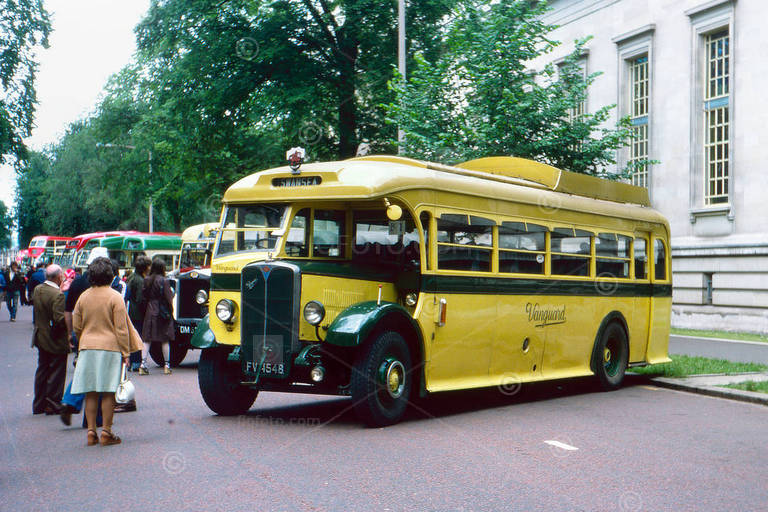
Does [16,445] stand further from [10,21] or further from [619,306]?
[10,21]

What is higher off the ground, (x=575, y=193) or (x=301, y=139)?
(x=301, y=139)

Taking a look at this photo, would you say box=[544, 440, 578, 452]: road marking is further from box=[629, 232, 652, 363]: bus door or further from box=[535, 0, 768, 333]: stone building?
box=[535, 0, 768, 333]: stone building

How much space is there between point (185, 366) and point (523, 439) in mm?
9240

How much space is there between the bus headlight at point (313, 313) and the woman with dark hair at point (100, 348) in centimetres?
164

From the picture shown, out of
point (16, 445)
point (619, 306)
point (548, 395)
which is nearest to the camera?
point (16, 445)

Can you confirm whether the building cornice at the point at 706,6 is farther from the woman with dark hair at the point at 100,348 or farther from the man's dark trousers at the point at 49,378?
the woman with dark hair at the point at 100,348

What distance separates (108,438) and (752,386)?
28.4 feet

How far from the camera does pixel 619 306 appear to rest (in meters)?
13.7

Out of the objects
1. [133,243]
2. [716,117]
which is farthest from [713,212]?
[133,243]

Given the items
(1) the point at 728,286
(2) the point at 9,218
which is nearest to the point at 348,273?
(1) the point at 728,286

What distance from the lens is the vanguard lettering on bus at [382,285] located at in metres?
9.20

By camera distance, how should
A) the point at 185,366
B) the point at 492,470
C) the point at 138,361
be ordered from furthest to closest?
the point at 185,366 → the point at 138,361 → the point at 492,470

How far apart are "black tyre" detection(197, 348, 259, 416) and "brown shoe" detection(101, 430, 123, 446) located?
4.95ft

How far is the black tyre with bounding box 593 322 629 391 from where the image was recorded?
1320 centimetres
